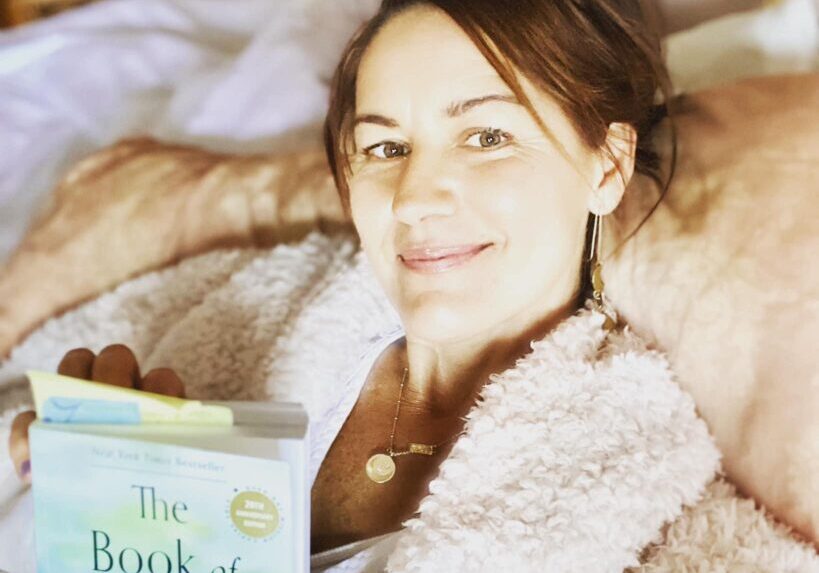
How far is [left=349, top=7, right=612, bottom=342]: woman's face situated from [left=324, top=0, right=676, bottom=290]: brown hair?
1cm

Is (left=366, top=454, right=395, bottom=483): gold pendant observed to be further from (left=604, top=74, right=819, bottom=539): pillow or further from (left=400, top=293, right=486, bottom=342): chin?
(left=604, top=74, right=819, bottom=539): pillow

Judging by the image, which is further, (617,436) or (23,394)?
(23,394)

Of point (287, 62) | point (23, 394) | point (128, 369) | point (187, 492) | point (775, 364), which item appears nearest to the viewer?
point (187, 492)

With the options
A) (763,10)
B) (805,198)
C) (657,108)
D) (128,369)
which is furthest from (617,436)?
(763,10)

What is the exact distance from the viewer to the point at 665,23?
1246 mm

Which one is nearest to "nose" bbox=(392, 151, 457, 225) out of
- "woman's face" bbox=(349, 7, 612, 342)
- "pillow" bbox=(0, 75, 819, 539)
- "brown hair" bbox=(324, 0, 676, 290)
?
"woman's face" bbox=(349, 7, 612, 342)

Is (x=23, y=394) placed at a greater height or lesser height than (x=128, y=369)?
lesser

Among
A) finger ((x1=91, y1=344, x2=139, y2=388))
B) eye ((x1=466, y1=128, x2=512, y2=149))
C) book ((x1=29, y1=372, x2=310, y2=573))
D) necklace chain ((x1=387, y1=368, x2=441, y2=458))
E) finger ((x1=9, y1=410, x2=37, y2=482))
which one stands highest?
eye ((x1=466, y1=128, x2=512, y2=149))

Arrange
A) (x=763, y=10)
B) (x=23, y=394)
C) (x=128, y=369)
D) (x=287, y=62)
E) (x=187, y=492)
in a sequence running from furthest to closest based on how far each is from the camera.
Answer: (x=287, y=62) < (x=23, y=394) < (x=763, y=10) < (x=128, y=369) < (x=187, y=492)

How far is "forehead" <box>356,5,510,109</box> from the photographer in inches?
→ 31.4

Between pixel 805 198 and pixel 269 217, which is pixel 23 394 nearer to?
pixel 269 217

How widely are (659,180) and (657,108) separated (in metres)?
0.10

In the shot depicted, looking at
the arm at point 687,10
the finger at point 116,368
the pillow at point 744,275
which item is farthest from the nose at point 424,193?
the arm at point 687,10

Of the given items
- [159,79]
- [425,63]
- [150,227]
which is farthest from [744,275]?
[159,79]
